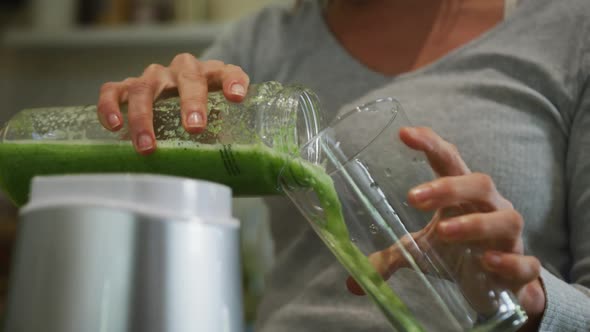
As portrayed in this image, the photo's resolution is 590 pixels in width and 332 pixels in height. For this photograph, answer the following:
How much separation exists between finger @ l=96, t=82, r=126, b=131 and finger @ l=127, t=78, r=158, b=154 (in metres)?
0.01

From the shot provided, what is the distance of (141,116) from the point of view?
47 cm

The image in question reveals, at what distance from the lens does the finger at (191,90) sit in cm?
47

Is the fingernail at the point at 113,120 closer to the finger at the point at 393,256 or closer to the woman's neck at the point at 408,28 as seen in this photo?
the finger at the point at 393,256

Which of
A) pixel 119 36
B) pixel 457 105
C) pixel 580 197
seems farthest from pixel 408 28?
pixel 119 36

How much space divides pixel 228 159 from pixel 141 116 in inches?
2.8

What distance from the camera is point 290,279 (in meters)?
0.82

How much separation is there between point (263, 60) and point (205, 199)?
0.59 meters

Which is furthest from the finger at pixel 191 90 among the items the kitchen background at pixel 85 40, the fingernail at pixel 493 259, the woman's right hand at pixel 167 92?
the kitchen background at pixel 85 40

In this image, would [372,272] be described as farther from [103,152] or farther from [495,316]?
[103,152]

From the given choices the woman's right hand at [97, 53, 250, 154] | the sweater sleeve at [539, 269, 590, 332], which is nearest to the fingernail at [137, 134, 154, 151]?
the woman's right hand at [97, 53, 250, 154]

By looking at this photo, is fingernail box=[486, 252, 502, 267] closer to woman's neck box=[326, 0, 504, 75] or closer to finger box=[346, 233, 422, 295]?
finger box=[346, 233, 422, 295]

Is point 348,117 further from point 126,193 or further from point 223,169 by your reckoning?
point 126,193

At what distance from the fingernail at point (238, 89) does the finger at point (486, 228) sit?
0.18 meters

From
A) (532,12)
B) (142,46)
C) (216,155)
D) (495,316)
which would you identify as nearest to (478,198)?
(495,316)
